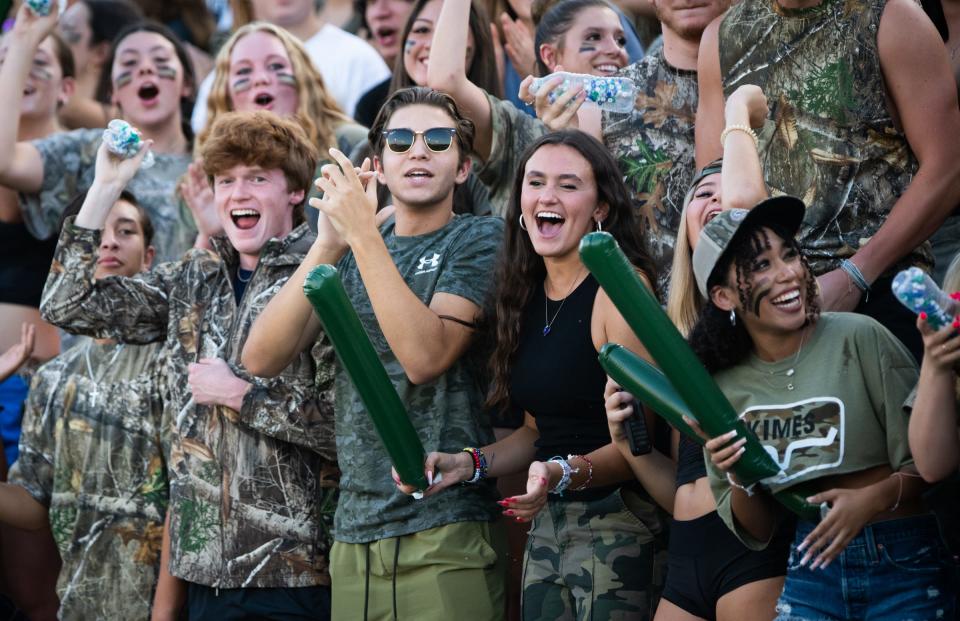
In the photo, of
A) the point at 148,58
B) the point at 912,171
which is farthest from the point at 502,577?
the point at 148,58

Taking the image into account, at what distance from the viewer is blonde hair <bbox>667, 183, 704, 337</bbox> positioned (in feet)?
14.0

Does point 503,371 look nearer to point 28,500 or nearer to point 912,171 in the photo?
point 912,171

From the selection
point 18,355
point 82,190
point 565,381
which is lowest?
point 565,381

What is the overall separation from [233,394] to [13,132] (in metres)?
2.22

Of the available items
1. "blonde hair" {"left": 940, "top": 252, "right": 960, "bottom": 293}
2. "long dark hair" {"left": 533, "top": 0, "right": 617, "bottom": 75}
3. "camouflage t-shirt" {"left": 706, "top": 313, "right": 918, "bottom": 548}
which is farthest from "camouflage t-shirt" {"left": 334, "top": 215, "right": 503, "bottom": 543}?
"blonde hair" {"left": 940, "top": 252, "right": 960, "bottom": 293}

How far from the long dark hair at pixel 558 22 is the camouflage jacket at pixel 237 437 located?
1288 mm

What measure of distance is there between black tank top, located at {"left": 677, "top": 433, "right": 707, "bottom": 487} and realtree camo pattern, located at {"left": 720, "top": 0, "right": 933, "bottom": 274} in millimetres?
657

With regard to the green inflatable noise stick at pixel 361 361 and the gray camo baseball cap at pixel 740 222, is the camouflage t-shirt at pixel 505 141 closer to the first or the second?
the green inflatable noise stick at pixel 361 361

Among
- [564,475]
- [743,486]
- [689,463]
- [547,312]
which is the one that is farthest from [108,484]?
[743,486]

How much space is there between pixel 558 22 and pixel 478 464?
2.08 metres

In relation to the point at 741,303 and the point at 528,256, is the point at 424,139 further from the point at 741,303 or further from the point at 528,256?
the point at 741,303

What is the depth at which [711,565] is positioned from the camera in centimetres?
390

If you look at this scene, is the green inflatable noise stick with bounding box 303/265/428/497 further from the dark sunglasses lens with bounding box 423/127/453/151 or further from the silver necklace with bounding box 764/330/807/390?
the silver necklace with bounding box 764/330/807/390

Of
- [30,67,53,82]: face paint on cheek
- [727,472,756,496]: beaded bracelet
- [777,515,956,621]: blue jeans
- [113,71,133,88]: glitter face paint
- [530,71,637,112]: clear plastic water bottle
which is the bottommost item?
[777,515,956,621]: blue jeans
